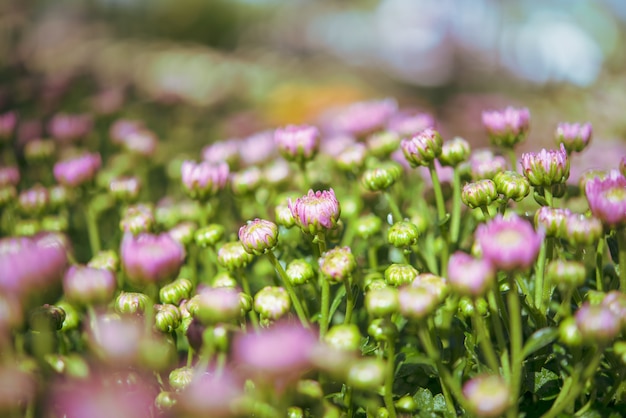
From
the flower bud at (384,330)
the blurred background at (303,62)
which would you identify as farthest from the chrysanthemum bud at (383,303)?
the blurred background at (303,62)

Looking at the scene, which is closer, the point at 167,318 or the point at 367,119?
the point at 167,318

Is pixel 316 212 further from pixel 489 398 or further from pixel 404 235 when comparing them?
pixel 489 398

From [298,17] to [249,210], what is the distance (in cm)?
703

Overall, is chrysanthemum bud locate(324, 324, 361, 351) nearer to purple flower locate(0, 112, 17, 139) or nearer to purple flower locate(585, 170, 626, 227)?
purple flower locate(585, 170, 626, 227)

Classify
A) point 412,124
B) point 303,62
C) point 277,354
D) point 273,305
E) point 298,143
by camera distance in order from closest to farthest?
1. point 277,354
2. point 273,305
3. point 298,143
4. point 412,124
5. point 303,62

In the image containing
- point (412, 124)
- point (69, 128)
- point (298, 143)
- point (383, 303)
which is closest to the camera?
point (383, 303)

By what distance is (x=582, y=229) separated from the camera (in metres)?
0.79

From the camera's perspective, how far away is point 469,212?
121 cm

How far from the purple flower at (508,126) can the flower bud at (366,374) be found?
2.05 feet

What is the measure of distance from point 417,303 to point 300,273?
28cm

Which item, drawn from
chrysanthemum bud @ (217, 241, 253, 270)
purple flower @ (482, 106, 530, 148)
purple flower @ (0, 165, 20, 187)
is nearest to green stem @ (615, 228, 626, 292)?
purple flower @ (482, 106, 530, 148)

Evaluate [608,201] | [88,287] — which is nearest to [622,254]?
[608,201]

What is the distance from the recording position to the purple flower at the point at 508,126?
3.80 feet

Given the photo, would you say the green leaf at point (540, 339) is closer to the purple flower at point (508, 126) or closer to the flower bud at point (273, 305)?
the flower bud at point (273, 305)
